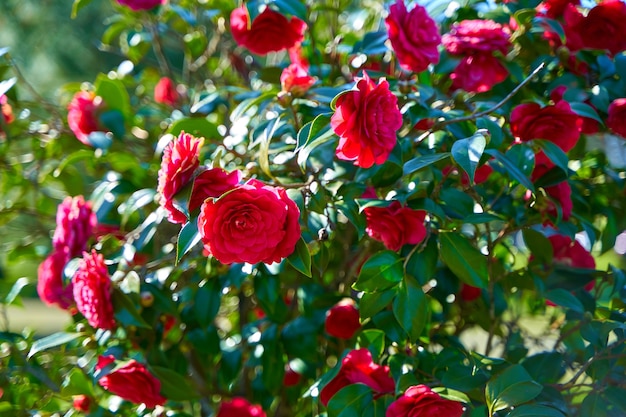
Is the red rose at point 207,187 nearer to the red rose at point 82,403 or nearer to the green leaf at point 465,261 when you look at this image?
the green leaf at point 465,261

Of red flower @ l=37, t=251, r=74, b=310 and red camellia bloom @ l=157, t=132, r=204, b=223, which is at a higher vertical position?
red camellia bloom @ l=157, t=132, r=204, b=223

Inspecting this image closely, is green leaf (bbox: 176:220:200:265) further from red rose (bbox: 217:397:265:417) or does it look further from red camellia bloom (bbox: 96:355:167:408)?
red rose (bbox: 217:397:265:417)

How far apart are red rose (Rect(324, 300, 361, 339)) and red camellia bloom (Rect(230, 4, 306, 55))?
0.46 metres

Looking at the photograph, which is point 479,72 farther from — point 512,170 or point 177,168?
point 177,168

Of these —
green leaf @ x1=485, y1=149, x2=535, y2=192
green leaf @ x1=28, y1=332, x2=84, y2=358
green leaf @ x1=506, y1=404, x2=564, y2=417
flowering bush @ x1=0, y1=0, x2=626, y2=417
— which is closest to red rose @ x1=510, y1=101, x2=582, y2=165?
flowering bush @ x1=0, y1=0, x2=626, y2=417

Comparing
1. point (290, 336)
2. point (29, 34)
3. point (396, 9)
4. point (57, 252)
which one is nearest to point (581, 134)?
Result: point (396, 9)

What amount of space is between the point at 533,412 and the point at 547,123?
1.26 ft

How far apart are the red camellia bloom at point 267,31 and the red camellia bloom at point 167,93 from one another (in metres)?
0.42

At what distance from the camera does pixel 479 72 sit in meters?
1.20

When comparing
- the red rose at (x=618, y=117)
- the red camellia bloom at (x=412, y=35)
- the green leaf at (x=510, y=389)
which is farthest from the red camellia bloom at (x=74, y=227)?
the red rose at (x=618, y=117)

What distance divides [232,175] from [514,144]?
0.39 metres

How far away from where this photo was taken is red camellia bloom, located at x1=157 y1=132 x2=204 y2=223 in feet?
2.84

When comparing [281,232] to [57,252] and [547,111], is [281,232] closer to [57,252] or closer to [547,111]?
[547,111]

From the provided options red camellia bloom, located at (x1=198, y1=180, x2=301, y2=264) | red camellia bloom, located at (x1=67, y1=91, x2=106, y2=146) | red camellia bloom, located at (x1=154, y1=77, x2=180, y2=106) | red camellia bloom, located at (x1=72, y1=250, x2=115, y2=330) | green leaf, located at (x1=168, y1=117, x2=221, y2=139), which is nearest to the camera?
red camellia bloom, located at (x1=198, y1=180, x2=301, y2=264)
